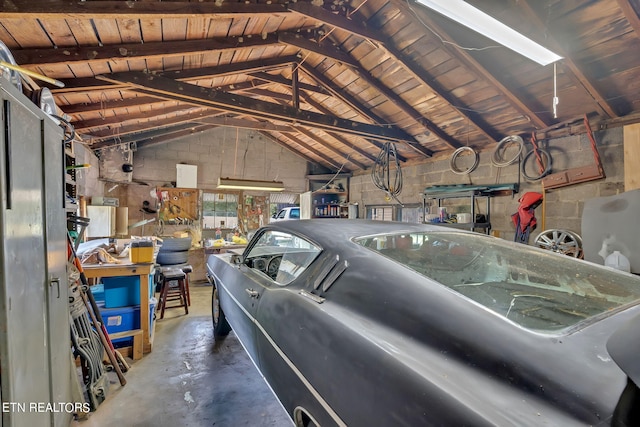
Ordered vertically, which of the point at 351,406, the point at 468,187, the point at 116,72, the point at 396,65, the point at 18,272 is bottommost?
the point at 351,406

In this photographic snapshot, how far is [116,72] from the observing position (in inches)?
118

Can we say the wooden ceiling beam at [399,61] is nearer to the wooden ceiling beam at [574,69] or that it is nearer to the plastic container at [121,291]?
the wooden ceiling beam at [574,69]

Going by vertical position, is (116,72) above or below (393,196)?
above

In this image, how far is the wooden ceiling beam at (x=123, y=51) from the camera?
2350mm

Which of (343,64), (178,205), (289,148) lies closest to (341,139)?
(289,148)

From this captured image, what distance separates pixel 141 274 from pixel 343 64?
3577 millimetres

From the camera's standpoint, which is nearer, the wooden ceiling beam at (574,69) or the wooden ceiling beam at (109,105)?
the wooden ceiling beam at (574,69)

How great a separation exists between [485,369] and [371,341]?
0.33m

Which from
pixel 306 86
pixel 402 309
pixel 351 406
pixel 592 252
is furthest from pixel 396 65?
pixel 351 406

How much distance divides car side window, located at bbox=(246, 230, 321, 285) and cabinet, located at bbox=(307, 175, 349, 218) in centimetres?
437

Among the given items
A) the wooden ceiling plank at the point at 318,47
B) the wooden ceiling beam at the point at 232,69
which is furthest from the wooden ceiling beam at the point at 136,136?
the wooden ceiling plank at the point at 318,47

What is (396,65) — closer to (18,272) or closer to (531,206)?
(531,206)

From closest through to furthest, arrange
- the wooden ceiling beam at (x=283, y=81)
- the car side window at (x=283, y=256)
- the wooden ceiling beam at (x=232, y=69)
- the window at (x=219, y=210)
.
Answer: the car side window at (x=283, y=256), the wooden ceiling beam at (x=232, y=69), the wooden ceiling beam at (x=283, y=81), the window at (x=219, y=210)

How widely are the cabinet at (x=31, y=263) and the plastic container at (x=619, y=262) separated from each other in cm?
438
